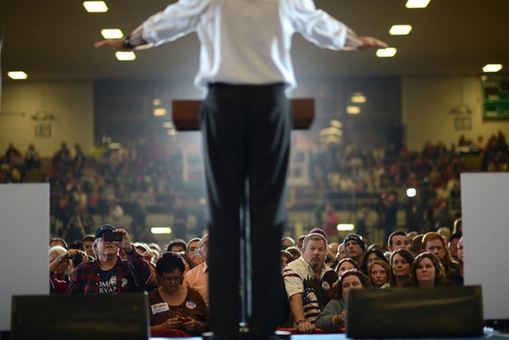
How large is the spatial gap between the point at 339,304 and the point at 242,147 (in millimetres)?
3491

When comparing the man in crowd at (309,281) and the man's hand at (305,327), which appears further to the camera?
the man in crowd at (309,281)

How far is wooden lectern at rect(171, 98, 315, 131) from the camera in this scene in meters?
3.04

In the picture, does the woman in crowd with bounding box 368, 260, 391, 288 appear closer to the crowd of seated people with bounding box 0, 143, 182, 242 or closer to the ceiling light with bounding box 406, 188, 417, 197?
the ceiling light with bounding box 406, 188, 417, 197

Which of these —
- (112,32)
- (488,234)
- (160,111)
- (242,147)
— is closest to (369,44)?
(242,147)

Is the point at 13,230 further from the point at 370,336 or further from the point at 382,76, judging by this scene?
the point at 382,76

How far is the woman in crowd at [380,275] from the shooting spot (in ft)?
21.8

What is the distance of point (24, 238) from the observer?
400cm

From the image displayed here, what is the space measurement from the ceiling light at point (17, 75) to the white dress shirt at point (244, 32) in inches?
655

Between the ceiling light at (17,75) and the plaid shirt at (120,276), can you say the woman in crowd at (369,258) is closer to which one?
the plaid shirt at (120,276)

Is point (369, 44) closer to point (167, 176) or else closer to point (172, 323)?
point (172, 323)

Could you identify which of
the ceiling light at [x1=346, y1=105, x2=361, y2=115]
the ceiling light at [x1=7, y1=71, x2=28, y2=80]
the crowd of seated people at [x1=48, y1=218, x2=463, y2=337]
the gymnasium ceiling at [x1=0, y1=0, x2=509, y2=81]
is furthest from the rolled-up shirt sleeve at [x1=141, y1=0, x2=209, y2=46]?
the ceiling light at [x1=346, y1=105, x2=361, y2=115]

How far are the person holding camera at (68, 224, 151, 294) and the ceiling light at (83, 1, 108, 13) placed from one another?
23.4 feet

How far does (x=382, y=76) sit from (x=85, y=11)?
32.6 ft

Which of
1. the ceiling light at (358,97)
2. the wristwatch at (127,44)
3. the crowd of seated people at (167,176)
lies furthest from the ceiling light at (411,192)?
the wristwatch at (127,44)
